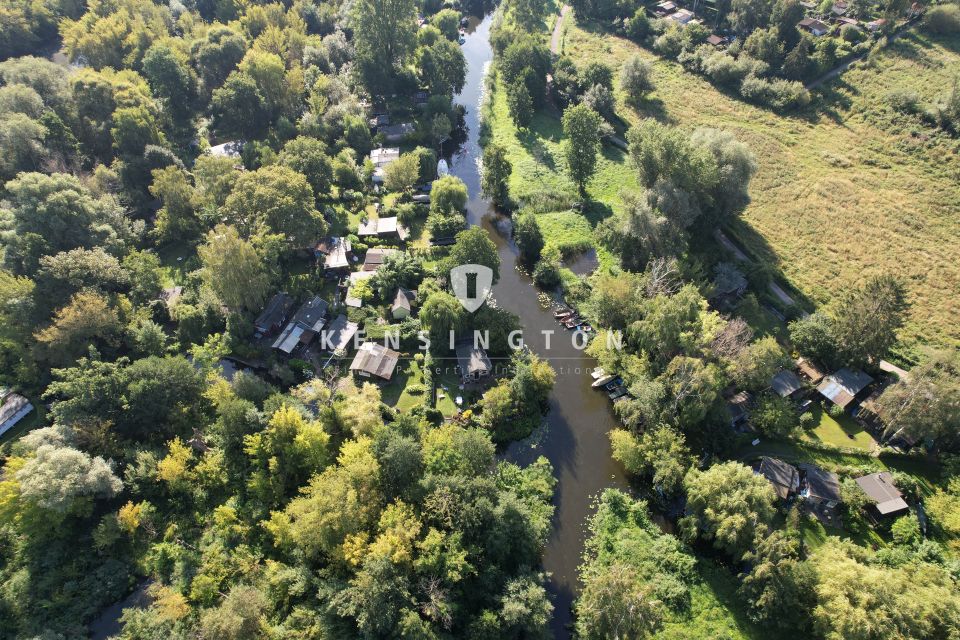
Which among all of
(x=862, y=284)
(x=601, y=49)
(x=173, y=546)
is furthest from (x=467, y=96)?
(x=173, y=546)

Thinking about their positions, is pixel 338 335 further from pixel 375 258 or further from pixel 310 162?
pixel 310 162

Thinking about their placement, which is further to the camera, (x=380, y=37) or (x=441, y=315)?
(x=380, y=37)

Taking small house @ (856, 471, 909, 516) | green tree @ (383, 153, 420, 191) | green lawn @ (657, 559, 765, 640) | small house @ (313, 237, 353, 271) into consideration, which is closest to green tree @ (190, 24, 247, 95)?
green tree @ (383, 153, 420, 191)

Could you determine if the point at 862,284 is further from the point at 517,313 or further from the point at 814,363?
the point at 517,313

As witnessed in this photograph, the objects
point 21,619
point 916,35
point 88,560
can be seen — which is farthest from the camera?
point 916,35

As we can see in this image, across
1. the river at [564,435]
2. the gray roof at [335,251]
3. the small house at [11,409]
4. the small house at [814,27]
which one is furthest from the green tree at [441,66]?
the small house at [11,409]

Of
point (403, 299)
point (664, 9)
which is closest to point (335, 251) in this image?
point (403, 299)

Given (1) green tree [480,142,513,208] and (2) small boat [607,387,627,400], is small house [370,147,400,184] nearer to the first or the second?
(1) green tree [480,142,513,208]
